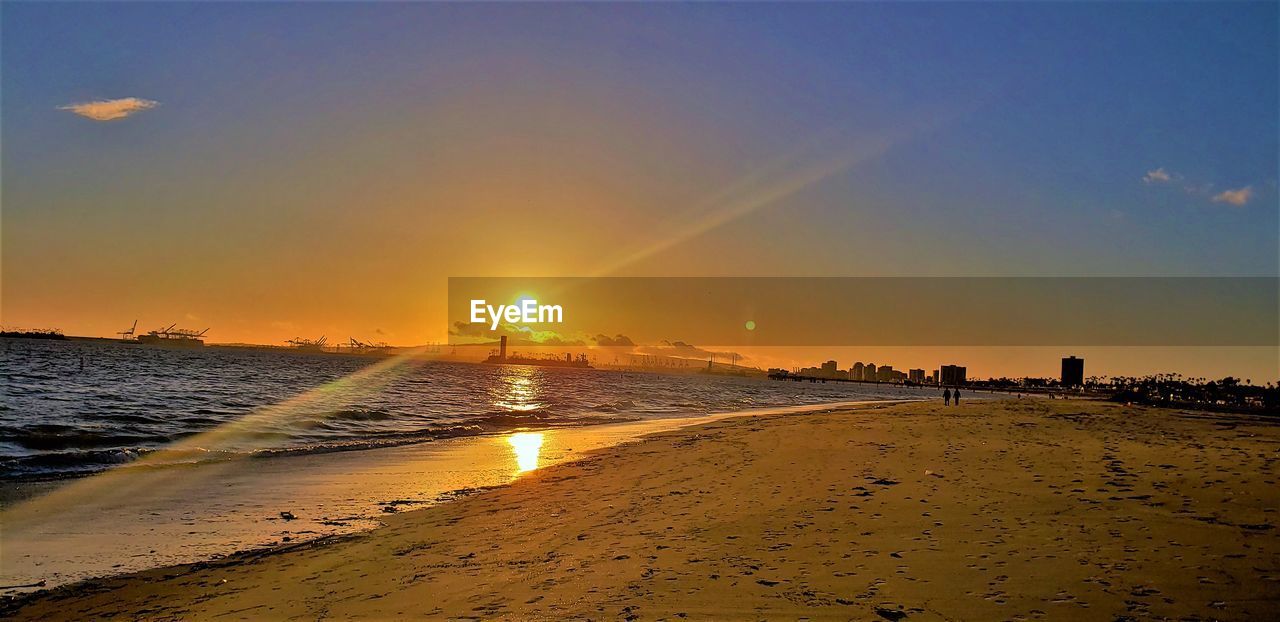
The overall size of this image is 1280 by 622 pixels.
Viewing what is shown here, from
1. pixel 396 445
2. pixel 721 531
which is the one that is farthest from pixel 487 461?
pixel 721 531

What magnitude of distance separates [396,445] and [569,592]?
20.5 m

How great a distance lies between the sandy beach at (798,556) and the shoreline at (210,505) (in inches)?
37.2

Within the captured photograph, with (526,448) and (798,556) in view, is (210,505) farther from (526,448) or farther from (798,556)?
(526,448)

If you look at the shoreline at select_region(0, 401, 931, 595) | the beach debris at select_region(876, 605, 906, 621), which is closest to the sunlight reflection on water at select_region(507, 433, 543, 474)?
the shoreline at select_region(0, 401, 931, 595)

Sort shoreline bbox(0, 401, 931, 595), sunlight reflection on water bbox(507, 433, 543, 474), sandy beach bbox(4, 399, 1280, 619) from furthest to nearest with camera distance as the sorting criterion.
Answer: sunlight reflection on water bbox(507, 433, 543, 474) < shoreline bbox(0, 401, 931, 595) < sandy beach bbox(4, 399, 1280, 619)

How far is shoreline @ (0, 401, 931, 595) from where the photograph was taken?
10195 millimetres

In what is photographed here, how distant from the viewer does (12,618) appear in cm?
763

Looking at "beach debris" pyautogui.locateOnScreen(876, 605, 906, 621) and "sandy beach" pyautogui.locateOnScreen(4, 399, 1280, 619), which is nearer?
"beach debris" pyautogui.locateOnScreen(876, 605, 906, 621)

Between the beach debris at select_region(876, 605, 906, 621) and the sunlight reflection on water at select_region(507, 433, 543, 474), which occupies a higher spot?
the beach debris at select_region(876, 605, 906, 621)

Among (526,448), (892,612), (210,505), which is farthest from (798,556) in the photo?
(526,448)

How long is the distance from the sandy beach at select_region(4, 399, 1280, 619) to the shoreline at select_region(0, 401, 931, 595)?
94cm

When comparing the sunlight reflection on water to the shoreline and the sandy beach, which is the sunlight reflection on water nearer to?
the shoreline

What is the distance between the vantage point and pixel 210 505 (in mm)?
13992

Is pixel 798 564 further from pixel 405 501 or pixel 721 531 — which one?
pixel 405 501
